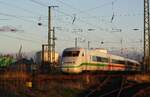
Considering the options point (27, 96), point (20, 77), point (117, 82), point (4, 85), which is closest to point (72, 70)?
point (117, 82)

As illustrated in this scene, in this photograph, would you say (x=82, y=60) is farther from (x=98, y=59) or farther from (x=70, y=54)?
(x=98, y=59)

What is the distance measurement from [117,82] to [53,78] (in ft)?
18.1

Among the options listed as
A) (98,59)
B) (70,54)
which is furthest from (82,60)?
(98,59)

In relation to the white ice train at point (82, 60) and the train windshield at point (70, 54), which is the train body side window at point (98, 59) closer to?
the white ice train at point (82, 60)

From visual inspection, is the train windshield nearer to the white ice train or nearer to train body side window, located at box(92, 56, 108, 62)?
the white ice train

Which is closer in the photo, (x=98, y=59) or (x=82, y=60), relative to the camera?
(x=82, y=60)

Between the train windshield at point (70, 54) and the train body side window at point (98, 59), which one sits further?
the train body side window at point (98, 59)

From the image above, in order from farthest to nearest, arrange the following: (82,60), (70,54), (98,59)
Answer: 1. (98,59)
2. (70,54)
3. (82,60)

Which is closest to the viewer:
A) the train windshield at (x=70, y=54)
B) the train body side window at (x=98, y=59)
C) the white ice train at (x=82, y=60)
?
the white ice train at (x=82, y=60)

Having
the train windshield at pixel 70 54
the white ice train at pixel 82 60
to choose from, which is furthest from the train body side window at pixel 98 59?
the train windshield at pixel 70 54

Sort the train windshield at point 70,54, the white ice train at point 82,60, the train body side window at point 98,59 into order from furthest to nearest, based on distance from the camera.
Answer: the train body side window at point 98,59
the train windshield at point 70,54
the white ice train at point 82,60

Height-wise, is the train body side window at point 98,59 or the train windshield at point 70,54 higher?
the train windshield at point 70,54

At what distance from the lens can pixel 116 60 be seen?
5381 centimetres

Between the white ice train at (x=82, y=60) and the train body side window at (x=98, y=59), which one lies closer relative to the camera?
the white ice train at (x=82, y=60)
